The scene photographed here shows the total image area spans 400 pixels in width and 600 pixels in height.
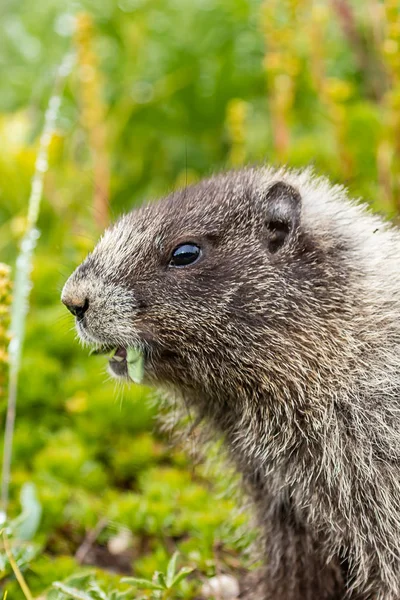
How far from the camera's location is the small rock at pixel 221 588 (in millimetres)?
3674

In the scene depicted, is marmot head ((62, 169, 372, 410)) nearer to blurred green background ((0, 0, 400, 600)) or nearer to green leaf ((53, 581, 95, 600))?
blurred green background ((0, 0, 400, 600))

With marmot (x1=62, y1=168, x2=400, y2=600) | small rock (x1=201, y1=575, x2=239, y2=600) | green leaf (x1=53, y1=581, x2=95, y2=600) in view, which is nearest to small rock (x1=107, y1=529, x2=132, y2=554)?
small rock (x1=201, y1=575, x2=239, y2=600)

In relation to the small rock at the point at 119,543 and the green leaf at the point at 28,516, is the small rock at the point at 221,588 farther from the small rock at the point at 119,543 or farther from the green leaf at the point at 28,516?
the green leaf at the point at 28,516

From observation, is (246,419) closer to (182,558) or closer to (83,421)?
(182,558)

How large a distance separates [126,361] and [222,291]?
47 cm

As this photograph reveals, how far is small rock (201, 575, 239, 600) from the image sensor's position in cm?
367

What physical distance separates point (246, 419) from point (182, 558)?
102 cm

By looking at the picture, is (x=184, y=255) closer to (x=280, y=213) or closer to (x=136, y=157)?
(x=280, y=213)

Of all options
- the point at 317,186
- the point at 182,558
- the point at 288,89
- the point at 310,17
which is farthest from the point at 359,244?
the point at 310,17

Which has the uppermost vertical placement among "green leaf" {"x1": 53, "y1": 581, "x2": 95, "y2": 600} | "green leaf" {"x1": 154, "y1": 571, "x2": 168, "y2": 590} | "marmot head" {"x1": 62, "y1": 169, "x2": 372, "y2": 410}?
"marmot head" {"x1": 62, "y1": 169, "x2": 372, "y2": 410}

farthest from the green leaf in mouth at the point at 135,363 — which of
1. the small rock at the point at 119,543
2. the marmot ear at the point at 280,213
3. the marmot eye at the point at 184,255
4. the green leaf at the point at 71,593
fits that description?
the small rock at the point at 119,543

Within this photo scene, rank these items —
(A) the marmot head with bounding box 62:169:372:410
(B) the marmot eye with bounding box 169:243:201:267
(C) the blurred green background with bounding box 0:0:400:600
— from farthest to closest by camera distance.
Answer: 1. (C) the blurred green background with bounding box 0:0:400:600
2. (B) the marmot eye with bounding box 169:243:201:267
3. (A) the marmot head with bounding box 62:169:372:410

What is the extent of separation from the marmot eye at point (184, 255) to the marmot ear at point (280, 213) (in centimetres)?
31

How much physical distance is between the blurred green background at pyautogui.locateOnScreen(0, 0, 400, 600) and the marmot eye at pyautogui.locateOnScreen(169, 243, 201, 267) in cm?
74
